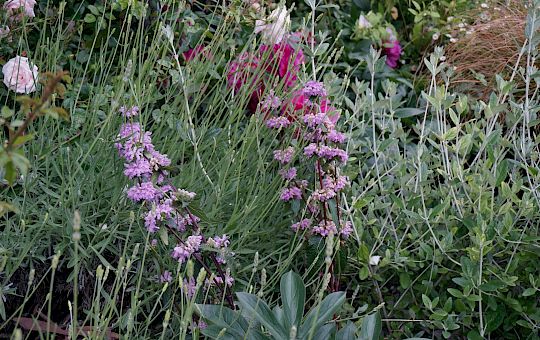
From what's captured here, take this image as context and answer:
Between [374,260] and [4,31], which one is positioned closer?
[374,260]

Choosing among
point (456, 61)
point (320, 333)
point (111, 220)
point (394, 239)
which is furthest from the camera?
point (456, 61)

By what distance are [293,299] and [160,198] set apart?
431mm

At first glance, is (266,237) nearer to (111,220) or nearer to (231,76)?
(111,220)

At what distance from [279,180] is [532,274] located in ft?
2.70

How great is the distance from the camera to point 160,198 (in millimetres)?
2006

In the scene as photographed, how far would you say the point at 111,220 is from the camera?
7.31 feet

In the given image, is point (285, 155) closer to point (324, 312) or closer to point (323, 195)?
point (323, 195)

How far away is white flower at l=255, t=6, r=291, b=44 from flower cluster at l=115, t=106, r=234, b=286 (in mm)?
794

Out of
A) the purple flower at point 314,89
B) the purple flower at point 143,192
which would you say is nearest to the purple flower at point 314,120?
the purple flower at point 314,89

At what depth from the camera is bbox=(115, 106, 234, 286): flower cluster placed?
6.30ft

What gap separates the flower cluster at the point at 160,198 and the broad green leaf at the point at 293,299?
16cm

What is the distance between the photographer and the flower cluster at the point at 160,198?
1.92m

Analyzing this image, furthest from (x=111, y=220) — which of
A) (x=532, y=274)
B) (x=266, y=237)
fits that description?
(x=532, y=274)

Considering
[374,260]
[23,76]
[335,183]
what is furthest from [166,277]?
[23,76]
